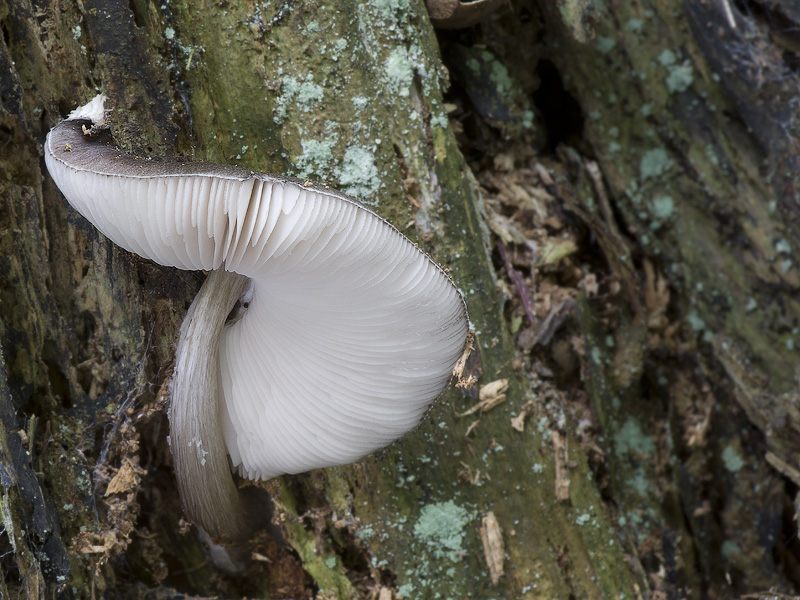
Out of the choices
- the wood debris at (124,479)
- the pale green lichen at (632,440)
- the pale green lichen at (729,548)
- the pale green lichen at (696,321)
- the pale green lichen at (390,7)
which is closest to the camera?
the wood debris at (124,479)

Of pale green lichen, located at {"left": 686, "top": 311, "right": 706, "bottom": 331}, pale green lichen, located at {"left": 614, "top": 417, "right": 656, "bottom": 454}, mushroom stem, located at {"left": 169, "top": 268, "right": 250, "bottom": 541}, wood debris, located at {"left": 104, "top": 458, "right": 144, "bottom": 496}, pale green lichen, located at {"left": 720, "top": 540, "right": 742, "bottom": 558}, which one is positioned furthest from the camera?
pale green lichen, located at {"left": 686, "top": 311, "right": 706, "bottom": 331}

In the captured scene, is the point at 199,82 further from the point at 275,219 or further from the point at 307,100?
the point at 275,219

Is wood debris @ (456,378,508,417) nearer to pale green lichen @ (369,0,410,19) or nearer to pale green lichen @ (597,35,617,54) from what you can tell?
pale green lichen @ (369,0,410,19)

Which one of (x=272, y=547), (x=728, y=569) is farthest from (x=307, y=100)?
(x=728, y=569)

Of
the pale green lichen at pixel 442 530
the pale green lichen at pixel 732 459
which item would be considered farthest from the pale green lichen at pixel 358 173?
the pale green lichen at pixel 732 459

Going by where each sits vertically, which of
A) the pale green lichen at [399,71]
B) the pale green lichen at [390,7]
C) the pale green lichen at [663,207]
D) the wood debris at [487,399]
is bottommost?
the wood debris at [487,399]

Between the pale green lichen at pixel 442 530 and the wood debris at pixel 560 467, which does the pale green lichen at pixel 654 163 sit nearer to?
the wood debris at pixel 560 467

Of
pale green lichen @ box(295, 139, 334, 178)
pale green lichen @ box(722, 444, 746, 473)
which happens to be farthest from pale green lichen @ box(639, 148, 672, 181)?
pale green lichen @ box(295, 139, 334, 178)
